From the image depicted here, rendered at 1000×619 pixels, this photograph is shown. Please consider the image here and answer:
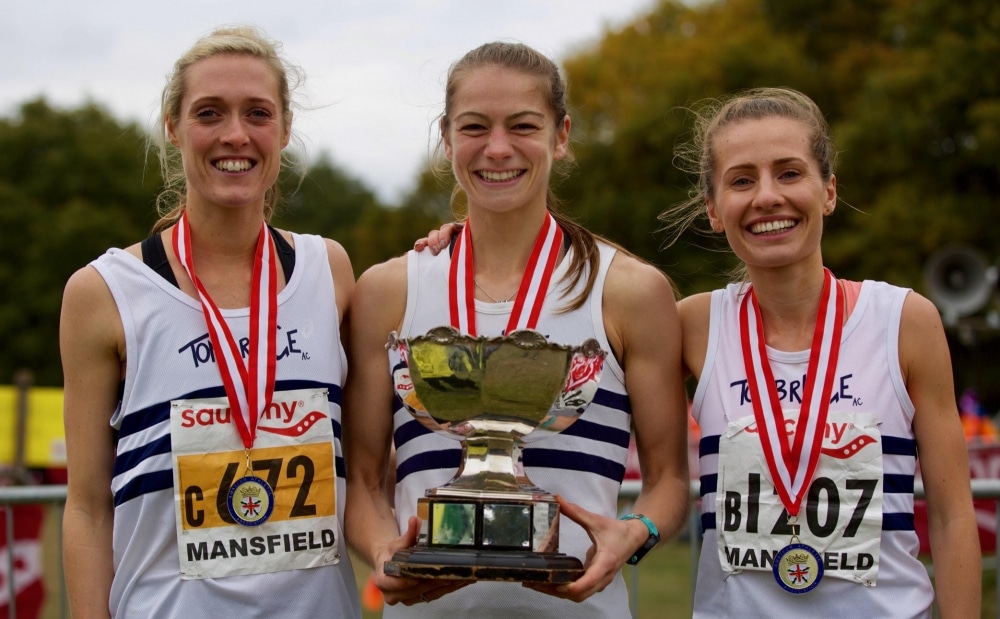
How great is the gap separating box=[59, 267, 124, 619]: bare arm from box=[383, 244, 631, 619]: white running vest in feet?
2.44

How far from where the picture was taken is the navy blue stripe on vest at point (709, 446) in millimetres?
3137

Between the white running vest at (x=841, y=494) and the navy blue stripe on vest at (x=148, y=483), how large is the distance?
1.39 metres

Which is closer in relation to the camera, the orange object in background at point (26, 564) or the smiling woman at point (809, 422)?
the smiling woman at point (809, 422)

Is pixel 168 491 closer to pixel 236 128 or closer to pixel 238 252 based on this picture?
pixel 238 252

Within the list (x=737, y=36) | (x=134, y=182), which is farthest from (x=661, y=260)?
(x=134, y=182)

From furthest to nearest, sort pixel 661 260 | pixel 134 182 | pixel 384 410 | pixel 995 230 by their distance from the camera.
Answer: pixel 134 182 → pixel 661 260 → pixel 995 230 → pixel 384 410

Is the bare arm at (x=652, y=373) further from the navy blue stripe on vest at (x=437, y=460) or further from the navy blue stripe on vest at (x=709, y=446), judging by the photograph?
the navy blue stripe on vest at (x=437, y=460)

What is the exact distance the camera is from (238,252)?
10.6 ft

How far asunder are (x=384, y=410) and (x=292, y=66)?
40.9 inches

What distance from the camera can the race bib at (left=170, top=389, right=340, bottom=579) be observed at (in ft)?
9.66

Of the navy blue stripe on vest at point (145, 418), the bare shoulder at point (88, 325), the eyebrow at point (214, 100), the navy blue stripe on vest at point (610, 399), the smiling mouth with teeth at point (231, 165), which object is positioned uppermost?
the eyebrow at point (214, 100)

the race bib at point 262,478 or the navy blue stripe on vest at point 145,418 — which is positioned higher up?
the navy blue stripe on vest at point 145,418

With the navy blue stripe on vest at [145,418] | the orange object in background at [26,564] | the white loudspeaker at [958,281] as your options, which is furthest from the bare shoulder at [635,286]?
the white loudspeaker at [958,281]

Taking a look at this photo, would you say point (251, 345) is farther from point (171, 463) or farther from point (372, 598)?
point (372, 598)
